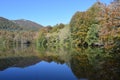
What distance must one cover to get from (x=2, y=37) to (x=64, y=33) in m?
103

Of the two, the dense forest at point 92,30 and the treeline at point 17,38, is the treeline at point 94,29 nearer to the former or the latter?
the dense forest at point 92,30

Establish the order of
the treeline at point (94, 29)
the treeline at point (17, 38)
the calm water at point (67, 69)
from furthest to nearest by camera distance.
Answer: the treeline at point (17, 38) < the treeline at point (94, 29) < the calm water at point (67, 69)

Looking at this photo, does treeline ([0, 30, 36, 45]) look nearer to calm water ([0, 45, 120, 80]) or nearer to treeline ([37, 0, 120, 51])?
treeline ([37, 0, 120, 51])

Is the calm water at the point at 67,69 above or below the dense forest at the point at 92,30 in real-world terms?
below

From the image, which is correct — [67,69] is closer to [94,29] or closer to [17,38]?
[94,29]

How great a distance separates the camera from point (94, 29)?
64.9m

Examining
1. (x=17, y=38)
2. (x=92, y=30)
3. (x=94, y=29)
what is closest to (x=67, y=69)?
(x=94, y=29)

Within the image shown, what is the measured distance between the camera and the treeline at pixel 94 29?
30233 mm

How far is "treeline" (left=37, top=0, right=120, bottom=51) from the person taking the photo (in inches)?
1190

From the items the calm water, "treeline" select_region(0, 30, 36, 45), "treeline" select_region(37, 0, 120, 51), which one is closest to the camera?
the calm water

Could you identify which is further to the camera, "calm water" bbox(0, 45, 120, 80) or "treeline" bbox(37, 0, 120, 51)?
"treeline" bbox(37, 0, 120, 51)

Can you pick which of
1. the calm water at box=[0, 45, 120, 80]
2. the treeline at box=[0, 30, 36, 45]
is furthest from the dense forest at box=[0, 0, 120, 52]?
the treeline at box=[0, 30, 36, 45]

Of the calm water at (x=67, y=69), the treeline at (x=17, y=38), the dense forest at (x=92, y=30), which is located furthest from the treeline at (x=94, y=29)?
the treeline at (x=17, y=38)

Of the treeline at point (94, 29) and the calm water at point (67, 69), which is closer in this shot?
the calm water at point (67, 69)
